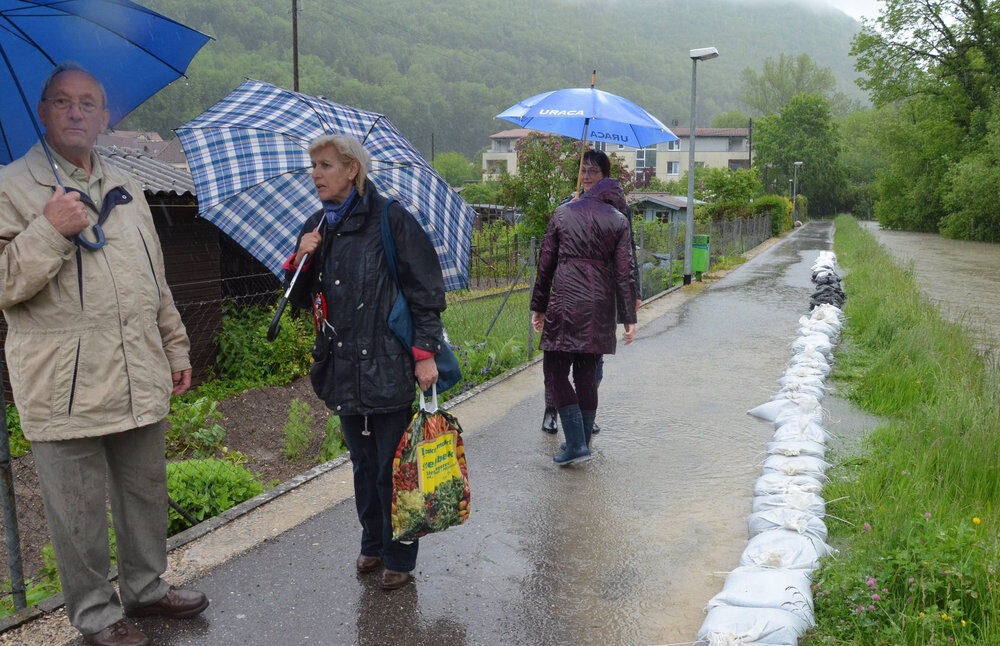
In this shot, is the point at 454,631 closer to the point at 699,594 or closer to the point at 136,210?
the point at 699,594

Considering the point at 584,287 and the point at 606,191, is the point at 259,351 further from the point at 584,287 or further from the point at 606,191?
the point at 606,191

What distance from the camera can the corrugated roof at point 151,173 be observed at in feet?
28.2

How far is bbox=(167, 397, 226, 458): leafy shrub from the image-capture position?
6.74 m

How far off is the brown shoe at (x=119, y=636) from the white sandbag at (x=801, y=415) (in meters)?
4.36

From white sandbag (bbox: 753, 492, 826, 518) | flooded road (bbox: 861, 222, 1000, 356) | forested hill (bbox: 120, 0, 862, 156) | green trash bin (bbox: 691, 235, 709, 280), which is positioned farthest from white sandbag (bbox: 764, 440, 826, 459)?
forested hill (bbox: 120, 0, 862, 156)

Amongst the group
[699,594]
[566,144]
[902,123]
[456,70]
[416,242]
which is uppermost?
[456,70]

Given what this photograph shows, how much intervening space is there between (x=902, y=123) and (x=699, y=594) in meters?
56.7

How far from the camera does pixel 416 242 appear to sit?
308 cm

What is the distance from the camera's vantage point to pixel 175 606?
3.08 metres

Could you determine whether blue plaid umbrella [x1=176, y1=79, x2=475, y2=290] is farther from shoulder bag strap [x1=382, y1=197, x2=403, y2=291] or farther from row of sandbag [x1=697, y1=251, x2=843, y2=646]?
row of sandbag [x1=697, y1=251, x2=843, y2=646]

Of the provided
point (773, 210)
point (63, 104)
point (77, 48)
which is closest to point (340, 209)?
point (63, 104)

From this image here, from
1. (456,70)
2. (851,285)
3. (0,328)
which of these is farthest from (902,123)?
(456,70)

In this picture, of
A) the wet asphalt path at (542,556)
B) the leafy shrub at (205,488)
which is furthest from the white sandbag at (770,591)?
the leafy shrub at (205,488)

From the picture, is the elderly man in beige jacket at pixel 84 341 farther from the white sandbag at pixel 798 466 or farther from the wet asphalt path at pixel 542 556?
A: the white sandbag at pixel 798 466
